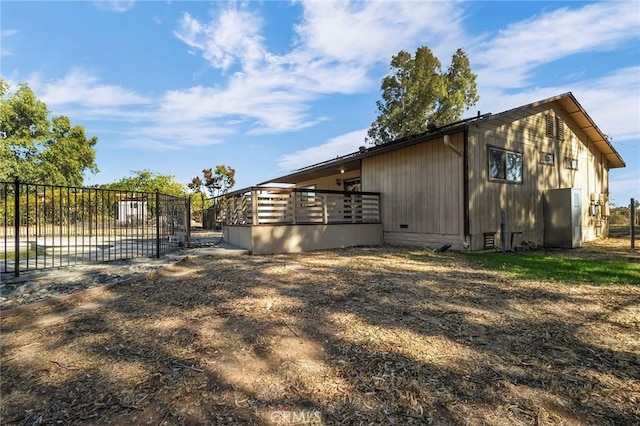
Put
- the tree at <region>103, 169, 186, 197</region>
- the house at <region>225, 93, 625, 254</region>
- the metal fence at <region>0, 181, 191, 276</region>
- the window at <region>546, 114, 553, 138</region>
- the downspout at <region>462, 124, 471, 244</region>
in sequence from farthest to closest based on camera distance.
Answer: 1. the tree at <region>103, 169, 186, 197</region>
2. the window at <region>546, 114, 553, 138</region>
3. the house at <region>225, 93, 625, 254</region>
4. the downspout at <region>462, 124, 471, 244</region>
5. the metal fence at <region>0, 181, 191, 276</region>

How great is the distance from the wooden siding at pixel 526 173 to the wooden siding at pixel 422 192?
43 centimetres

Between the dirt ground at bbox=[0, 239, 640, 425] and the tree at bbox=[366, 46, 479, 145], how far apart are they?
19.2 m

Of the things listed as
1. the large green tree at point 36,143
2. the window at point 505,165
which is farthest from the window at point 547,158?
the large green tree at point 36,143

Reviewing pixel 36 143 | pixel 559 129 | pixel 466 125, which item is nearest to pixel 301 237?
pixel 466 125

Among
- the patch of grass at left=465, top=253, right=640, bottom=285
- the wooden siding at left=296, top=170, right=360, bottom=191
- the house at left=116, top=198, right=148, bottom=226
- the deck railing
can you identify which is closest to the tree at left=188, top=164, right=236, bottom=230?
the wooden siding at left=296, top=170, right=360, bottom=191

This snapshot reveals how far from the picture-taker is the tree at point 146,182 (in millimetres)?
24672

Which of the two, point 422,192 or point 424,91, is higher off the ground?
point 424,91

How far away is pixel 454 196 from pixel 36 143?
2779 centimetres

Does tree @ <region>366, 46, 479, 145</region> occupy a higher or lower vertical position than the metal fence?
higher

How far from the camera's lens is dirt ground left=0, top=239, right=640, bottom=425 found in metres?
1.74

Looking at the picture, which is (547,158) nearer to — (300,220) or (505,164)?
(505,164)

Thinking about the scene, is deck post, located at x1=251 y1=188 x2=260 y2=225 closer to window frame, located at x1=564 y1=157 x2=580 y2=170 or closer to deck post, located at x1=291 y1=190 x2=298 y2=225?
deck post, located at x1=291 y1=190 x2=298 y2=225

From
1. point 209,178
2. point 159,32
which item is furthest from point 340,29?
point 209,178

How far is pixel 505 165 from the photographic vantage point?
9.48 meters
